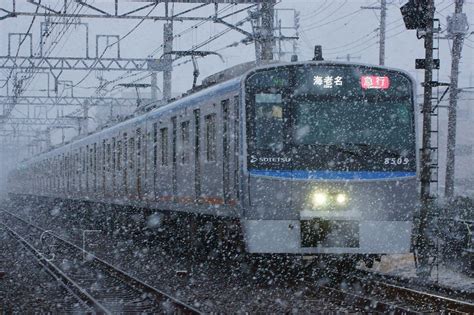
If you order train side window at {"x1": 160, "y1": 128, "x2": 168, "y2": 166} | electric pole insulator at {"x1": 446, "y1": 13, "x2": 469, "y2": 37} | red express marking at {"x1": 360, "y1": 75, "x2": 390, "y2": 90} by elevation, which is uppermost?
electric pole insulator at {"x1": 446, "y1": 13, "x2": 469, "y2": 37}

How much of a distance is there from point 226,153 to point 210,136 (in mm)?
1038

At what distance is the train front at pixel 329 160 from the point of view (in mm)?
11984

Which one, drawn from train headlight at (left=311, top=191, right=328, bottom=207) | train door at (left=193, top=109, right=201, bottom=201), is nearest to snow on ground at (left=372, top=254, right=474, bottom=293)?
train headlight at (left=311, top=191, right=328, bottom=207)

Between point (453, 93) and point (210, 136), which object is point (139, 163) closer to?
point (210, 136)

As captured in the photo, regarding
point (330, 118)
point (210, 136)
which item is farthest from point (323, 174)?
point (210, 136)

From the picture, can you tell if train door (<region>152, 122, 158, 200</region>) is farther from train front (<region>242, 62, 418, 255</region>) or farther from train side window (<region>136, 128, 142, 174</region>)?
train front (<region>242, 62, 418, 255</region>)

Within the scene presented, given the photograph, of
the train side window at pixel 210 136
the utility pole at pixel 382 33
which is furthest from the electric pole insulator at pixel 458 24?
the train side window at pixel 210 136

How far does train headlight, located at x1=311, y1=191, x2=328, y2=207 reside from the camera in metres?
12.1

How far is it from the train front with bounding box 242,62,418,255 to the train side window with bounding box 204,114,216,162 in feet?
5.33

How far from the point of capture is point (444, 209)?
1861cm

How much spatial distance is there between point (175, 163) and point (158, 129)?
1750 mm

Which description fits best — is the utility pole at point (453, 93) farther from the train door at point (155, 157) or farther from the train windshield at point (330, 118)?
the train windshield at point (330, 118)

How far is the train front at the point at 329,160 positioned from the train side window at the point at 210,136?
5.33 ft

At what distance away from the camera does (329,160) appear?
12188 mm
